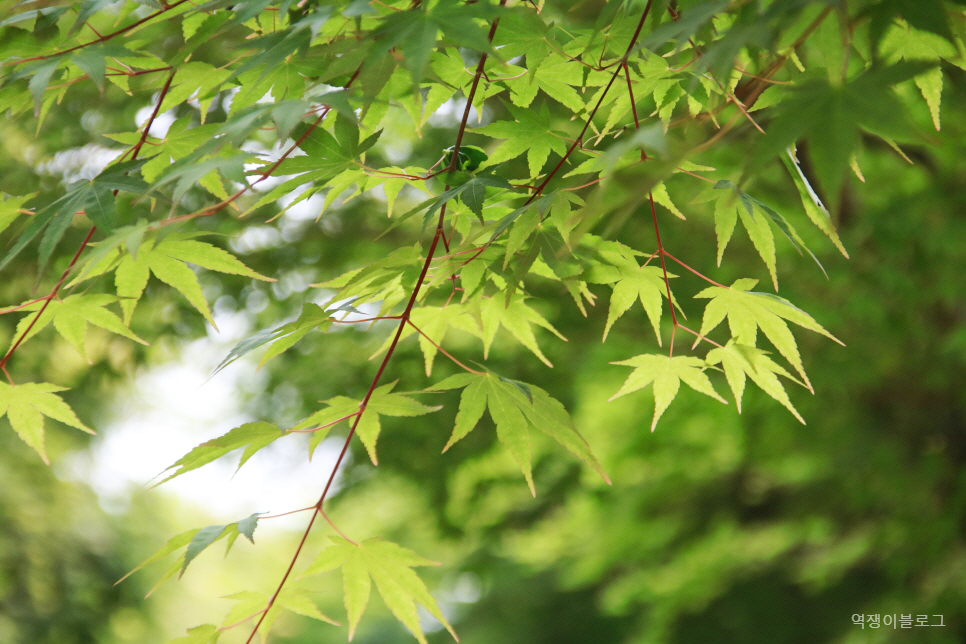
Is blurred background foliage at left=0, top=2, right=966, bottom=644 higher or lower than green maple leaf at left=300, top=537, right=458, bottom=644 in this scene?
lower

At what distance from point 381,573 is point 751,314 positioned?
50cm

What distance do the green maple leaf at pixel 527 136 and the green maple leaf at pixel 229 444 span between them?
37 cm

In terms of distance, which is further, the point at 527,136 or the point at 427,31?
the point at 527,136

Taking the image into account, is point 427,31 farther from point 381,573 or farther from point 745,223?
point 381,573

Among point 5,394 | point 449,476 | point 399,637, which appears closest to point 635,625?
point 449,476

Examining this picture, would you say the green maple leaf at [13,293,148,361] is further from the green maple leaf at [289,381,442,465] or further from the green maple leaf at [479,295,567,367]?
the green maple leaf at [479,295,567,367]

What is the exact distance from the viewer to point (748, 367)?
0.71m

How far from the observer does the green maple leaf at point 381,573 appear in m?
0.73

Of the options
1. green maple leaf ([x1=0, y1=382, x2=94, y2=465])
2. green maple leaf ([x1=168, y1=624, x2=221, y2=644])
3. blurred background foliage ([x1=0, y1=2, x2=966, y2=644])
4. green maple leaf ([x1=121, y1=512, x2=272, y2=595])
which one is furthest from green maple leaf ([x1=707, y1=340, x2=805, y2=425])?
blurred background foliage ([x1=0, y1=2, x2=966, y2=644])

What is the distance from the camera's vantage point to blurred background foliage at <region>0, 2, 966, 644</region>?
2.42 m

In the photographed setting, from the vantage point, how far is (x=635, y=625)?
147 inches

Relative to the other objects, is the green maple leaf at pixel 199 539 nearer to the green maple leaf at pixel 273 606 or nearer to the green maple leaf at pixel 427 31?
the green maple leaf at pixel 273 606

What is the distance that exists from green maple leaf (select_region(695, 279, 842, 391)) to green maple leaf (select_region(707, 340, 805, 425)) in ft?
0.05

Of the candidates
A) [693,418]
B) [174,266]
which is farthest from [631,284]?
[693,418]
